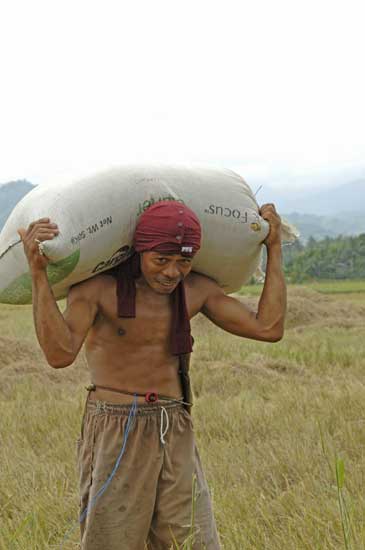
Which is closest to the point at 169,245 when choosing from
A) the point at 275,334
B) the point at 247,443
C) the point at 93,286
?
the point at 93,286

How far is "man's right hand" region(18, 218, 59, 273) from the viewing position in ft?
6.75

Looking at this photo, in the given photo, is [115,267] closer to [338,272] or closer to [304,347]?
[304,347]

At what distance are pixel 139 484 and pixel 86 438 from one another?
0.79ft

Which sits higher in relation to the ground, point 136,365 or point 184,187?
point 184,187

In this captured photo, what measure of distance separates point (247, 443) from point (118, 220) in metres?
2.26

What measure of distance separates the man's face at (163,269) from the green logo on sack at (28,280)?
223mm

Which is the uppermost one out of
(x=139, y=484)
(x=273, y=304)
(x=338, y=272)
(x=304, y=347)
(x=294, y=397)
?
(x=273, y=304)

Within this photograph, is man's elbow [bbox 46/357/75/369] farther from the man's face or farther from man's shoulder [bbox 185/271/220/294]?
man's shoulder [bbox 185/271/220/294]

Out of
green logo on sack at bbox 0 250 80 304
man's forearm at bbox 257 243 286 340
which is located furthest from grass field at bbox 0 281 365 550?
green logo on sack at bbox 0 250 80 304

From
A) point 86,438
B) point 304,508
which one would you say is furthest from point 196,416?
point 86,438

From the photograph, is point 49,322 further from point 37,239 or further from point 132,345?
point 132,345

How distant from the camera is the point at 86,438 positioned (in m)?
2.39

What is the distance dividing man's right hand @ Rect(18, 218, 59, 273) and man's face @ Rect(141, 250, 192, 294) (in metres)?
0.31

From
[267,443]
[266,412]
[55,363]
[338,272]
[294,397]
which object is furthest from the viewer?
[338,272]
